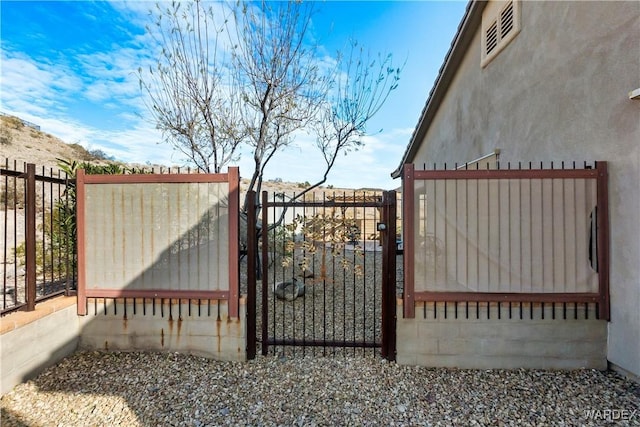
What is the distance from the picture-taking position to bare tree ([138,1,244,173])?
534 cm

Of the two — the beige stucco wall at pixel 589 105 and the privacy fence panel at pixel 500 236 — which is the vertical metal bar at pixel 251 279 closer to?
the privacy fence panel at pixel 500 236

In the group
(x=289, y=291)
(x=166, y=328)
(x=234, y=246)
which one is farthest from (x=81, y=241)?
(x=289, y=291)

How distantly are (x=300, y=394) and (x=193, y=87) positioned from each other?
5.71 metres

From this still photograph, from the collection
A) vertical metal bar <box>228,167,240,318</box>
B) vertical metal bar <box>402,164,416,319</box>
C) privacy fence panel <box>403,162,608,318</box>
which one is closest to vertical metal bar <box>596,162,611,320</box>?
privacy fence panel <box>403,162,608,318</box>

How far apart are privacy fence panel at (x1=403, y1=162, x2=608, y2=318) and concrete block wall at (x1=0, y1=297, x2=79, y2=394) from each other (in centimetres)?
368

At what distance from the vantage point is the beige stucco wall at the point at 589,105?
2666 millimetres

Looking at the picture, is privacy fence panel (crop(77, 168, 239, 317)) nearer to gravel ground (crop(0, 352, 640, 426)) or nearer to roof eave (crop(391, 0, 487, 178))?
gravel ground (crop(0, 352, 640, 426))

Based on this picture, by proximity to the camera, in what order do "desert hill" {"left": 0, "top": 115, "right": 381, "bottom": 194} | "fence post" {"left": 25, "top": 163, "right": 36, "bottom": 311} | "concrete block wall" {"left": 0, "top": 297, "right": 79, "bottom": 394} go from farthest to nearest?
"desert hill" {"left": 0, "top": 115, "right": 381, "bottom": 194}, "fence post" {"left": 25, "top": 163, "right": 36, "bottom": 311}, "concrete block wall" {"left": 0, "top": 297, "right": 79, "bottom": 394}

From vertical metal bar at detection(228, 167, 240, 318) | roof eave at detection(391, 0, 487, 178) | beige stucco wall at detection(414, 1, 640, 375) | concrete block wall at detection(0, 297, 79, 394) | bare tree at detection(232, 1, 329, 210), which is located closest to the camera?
concrete block wall at detection(0, 297, 79, 394)

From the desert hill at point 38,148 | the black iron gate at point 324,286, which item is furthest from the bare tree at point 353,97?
the desert hill at point 38,148

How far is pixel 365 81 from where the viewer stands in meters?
5.55

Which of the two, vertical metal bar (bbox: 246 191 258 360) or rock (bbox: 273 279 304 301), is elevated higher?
vertical metal bar (bbox: 246 191 258 360)

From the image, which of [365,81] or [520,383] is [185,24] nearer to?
[365,81]

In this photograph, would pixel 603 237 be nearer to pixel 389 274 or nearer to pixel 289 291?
pixel 389 274
